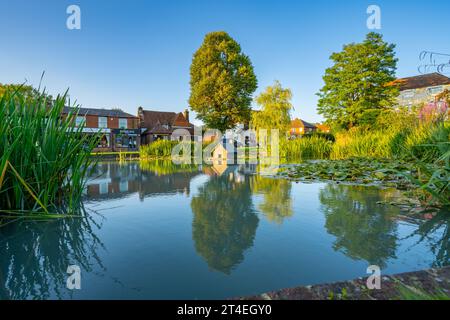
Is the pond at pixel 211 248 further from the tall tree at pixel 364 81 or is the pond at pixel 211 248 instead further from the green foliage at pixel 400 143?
the tall tree at pixel 364 81

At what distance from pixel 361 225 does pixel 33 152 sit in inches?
126

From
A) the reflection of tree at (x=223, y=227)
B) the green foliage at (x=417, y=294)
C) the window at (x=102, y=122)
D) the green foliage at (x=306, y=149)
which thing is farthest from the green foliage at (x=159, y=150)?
the green foliage at (x=417, y=294)

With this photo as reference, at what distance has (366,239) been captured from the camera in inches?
71.4

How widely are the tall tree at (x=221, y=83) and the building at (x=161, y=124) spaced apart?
31.3 ft

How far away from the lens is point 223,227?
2160 millimetres

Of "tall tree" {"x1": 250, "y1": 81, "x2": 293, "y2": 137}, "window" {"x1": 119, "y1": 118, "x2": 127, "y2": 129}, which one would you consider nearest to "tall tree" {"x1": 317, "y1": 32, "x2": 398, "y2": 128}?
"tall tree" {"x1": 250, "y1": 81, "x2": 293, "y2": 137}

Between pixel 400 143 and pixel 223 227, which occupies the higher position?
pixel 400 143

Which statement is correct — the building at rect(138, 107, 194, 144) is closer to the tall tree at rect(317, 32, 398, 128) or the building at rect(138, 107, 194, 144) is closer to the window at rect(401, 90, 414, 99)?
the tall tree at rect(317, 32, 398, 128)

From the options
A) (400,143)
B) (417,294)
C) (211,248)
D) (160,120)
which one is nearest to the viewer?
(417,294)

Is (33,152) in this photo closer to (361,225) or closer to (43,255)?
(43,255)

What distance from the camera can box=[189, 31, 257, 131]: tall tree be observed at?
20203 millimetres

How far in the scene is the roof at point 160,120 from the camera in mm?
31031

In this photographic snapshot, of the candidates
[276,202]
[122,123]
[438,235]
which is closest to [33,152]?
[276,202]
